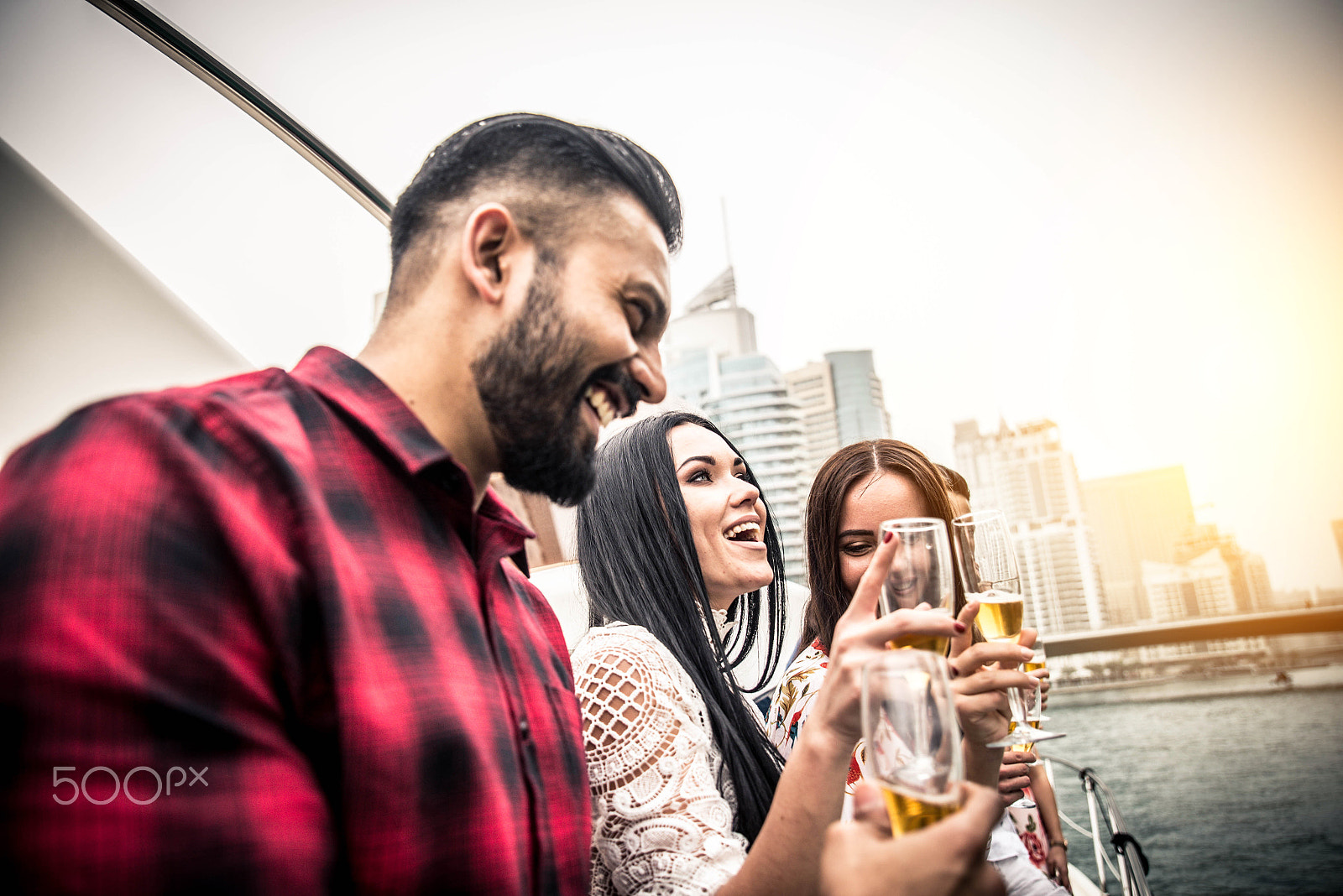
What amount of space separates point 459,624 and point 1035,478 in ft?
173

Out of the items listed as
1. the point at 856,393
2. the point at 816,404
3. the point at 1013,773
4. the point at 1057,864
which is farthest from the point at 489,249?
the point at 816,404

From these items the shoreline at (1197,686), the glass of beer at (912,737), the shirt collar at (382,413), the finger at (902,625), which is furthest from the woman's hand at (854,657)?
the shoreline at (1197,686)

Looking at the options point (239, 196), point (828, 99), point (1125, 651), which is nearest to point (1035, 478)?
point (1125, 651)

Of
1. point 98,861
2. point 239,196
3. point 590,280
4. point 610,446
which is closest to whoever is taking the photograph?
point 98,861

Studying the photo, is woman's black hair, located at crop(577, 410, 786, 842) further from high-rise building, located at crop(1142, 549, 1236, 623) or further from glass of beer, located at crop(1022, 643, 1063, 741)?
high-rise building, located at crop(1142, 549, 1236, 623)

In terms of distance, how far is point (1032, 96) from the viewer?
39125 mm

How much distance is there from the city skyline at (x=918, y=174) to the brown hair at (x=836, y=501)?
0.78 ft

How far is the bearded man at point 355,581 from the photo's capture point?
59 centimetres

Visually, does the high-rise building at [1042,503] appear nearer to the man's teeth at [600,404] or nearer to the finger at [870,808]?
the man's teeth at [600,404]

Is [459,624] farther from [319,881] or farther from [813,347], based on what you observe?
[813,347]

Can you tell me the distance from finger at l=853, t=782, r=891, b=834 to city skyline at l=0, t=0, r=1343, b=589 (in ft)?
3.68

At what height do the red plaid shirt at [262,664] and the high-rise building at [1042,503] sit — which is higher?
the high-rise building at [1042,503]

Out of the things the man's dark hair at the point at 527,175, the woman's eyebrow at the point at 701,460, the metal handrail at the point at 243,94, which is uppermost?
the metal handrail at the point at 243,94

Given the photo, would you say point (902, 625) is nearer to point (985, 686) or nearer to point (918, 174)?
point (985, 686)
